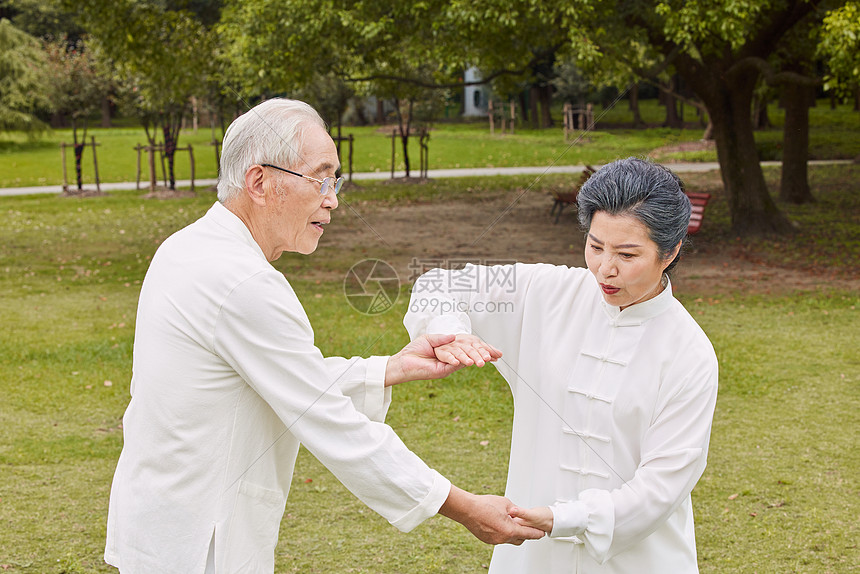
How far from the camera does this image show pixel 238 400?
8.06 feet

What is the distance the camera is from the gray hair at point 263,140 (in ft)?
8.48

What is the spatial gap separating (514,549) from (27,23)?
189 ft

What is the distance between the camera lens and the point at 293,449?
262 cm

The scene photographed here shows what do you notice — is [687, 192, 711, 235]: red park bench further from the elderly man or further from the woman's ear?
the elderly man

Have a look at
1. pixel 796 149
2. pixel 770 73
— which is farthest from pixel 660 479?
pixel 796 149

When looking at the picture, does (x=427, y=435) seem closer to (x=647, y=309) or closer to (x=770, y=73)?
(x=647, y=309)

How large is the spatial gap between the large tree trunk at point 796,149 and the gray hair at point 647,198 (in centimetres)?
1801

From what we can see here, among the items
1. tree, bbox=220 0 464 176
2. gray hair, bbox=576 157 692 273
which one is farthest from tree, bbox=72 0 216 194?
gray hair, bbox=576 157 692 273

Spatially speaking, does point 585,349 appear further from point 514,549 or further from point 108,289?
point 108,289

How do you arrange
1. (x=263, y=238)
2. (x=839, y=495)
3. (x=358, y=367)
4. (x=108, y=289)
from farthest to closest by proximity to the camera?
(x=108, y=289), (x=839, y=495), (x=358, y=367), (x=263, y=238)

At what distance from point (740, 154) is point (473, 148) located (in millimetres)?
20395

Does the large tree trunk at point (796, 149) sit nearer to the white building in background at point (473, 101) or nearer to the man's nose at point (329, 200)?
the man's nose at point (329, 200)

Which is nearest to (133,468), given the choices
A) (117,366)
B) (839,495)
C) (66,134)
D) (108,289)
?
(839,495)

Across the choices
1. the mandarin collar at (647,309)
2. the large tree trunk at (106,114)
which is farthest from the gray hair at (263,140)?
the large tree trunk at (106,114)
